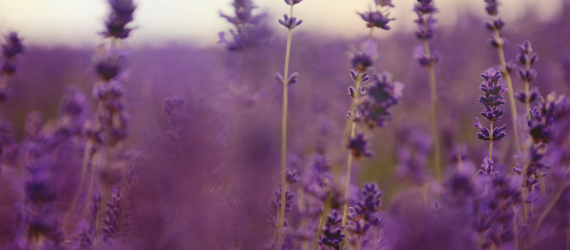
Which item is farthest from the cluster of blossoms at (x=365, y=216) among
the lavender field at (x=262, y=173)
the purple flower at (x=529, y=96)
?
the purple flower at (x=529, y=96)

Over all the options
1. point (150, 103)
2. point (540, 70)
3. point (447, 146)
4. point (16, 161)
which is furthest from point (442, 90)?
point (16, 161)

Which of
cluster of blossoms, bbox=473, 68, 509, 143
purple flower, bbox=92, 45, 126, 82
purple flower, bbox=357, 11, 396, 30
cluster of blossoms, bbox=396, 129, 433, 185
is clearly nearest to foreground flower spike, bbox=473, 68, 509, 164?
cluster of blossoms, bbox=473, 68, 509, 143

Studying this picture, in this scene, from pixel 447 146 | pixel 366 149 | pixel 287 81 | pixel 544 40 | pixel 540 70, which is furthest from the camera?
pixel 544 40

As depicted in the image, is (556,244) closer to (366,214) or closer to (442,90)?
(366,214)

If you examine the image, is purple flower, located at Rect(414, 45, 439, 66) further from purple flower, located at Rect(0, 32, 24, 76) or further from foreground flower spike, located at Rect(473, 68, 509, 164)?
purple flower, located at Rect(0, 32, 24, 76)

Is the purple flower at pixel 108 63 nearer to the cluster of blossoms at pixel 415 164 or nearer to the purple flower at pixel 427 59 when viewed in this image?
the purple flower at pixel 427 59

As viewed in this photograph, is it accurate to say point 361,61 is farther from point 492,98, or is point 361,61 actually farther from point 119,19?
point 119,19
